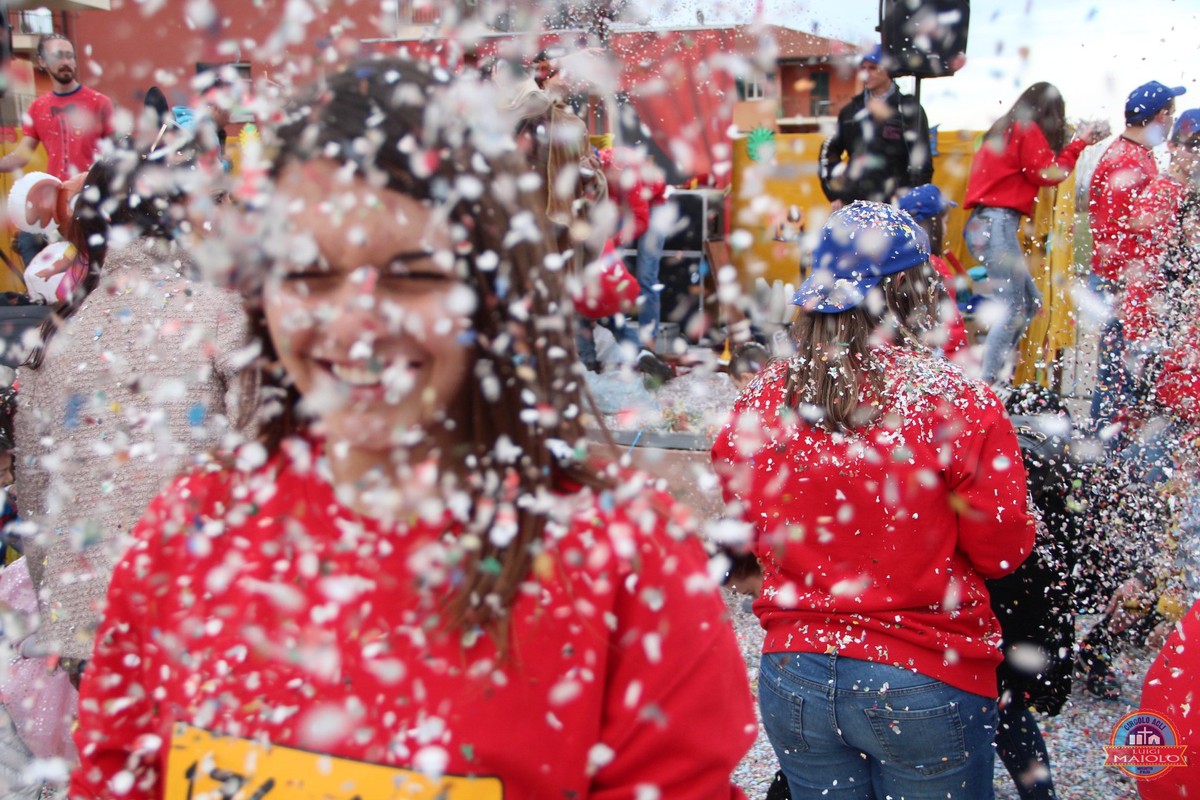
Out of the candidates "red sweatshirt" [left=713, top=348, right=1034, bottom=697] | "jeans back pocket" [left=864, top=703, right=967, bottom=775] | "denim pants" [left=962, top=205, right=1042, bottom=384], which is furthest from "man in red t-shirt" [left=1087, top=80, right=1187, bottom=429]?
"jeans back pocket" [left=864, top=703, right=967, bottom=775]

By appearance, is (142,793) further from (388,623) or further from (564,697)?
(564,697)

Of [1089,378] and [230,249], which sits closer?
[230,249]

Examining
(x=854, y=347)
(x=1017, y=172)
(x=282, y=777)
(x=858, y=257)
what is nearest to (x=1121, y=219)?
(x=1017, y=172)

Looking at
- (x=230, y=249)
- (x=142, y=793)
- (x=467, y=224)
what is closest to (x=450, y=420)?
(x=467, y=224)

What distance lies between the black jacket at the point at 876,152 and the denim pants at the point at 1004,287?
861 mm

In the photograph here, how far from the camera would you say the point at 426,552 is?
1.05m

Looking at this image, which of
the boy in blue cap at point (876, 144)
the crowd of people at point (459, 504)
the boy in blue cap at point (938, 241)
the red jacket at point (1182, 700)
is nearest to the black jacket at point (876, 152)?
the boy in blue cap at point (876, 144)

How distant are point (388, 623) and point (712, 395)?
415 centimetres

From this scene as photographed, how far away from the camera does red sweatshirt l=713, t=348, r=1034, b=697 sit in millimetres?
1859

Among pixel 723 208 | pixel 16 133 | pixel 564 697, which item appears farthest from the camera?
pixel 723 208

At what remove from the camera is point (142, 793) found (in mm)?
1147

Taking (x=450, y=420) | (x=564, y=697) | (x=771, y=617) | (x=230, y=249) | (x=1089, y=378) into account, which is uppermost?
(x=230, y=249)

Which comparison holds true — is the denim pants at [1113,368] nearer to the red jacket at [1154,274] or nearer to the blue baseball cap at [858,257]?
the red jacket at [1154,274]

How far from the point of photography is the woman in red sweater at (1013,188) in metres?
4.62
